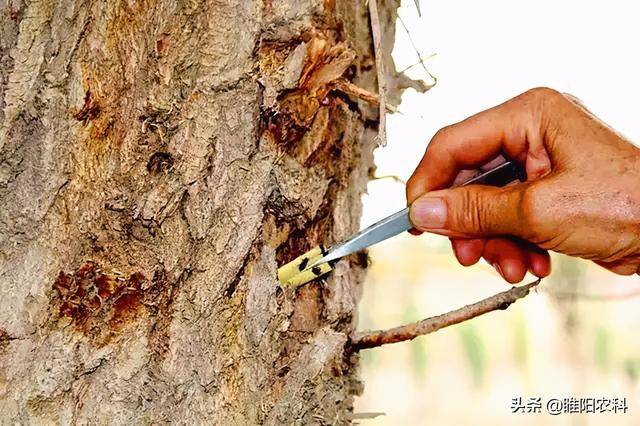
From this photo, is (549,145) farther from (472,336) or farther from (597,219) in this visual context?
(472,336)

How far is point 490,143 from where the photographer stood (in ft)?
2.44

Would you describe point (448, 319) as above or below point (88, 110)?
below

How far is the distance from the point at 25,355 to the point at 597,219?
51 cm

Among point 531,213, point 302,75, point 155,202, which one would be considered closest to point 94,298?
point 155,202

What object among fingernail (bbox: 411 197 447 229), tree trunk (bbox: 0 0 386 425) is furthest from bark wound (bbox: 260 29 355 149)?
fingernail (bbox: 411 197 447 229)

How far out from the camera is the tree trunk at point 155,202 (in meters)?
0.59

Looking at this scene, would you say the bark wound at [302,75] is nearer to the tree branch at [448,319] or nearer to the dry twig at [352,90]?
the dry twig at [352,90]

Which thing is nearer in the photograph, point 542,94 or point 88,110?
point 88,110

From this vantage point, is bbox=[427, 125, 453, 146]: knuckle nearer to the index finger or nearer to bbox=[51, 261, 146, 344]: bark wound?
the index finger

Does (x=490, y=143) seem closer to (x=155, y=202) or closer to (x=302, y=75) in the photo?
(x=302, y=75)

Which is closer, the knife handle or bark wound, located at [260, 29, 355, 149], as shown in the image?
bark wound, located at [260, 29, 355, 149]

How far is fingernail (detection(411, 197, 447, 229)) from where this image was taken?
0.69 m

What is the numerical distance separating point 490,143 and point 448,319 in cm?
19

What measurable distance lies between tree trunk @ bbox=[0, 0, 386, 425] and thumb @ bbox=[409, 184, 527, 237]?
12 centimetres
